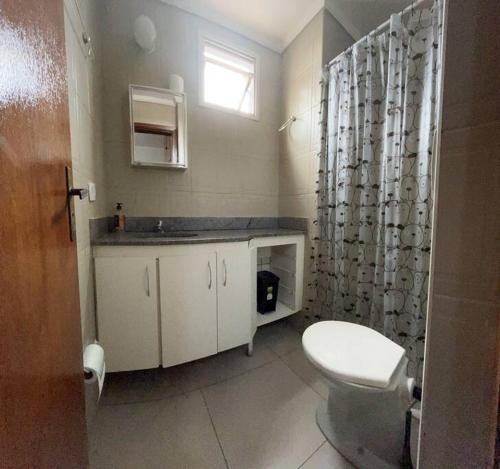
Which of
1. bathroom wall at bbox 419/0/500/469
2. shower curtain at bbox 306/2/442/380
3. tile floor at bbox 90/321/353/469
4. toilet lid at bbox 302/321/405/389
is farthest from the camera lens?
shower curtain at bbox 306/2/442/380

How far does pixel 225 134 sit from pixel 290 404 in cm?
207

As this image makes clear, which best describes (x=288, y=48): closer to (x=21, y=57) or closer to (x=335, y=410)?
(x=21, y=57)

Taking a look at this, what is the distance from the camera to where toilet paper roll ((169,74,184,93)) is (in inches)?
64.9

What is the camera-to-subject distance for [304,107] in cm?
186

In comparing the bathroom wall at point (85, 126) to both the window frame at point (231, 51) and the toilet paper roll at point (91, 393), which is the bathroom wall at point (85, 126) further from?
the window frame at point (231, 51)

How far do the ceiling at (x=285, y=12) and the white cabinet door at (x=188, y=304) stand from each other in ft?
6.43

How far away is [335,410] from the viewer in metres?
1.03

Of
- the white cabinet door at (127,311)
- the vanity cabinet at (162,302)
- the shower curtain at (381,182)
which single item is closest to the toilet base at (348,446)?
the shower curtain at (381,182)

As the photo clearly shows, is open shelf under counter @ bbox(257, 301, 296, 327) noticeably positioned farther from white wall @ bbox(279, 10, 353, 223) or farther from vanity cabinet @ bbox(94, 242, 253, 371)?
white wall @ bbox(279, 10, 353, 223)

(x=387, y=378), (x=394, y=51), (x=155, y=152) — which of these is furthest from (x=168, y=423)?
(x=394, y=51)

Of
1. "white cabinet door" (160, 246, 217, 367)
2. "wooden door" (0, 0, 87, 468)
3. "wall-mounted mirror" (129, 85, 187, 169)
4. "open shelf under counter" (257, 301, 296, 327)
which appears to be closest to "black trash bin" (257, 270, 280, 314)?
"open shelf under counter" (257, 301, 296, 327)

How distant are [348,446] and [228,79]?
8.97ft

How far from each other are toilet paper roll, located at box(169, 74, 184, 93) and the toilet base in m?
2.34

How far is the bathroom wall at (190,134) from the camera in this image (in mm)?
1570
